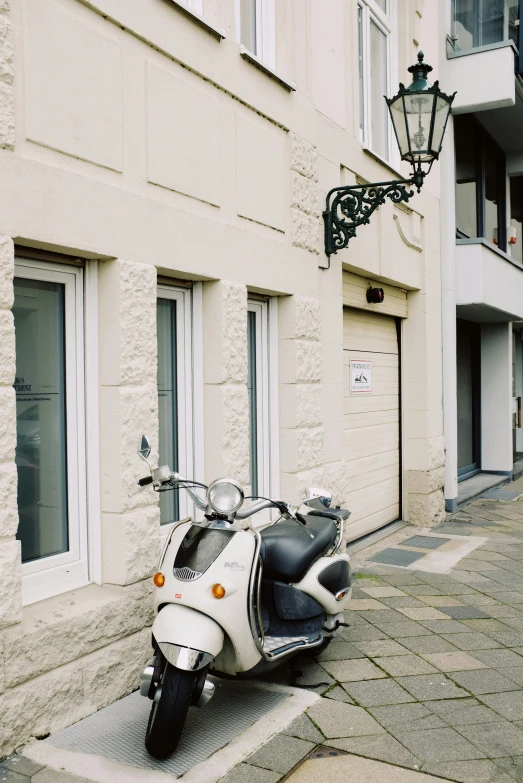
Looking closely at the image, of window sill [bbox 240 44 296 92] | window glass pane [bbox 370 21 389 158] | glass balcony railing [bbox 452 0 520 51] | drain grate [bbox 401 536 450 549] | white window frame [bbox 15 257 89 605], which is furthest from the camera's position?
glass balcony railing [bbox 452 0 520 51]

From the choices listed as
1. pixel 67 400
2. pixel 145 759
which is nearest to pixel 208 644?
pixel 145 759

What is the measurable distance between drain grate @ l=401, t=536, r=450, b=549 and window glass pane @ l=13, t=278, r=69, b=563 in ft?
16.0

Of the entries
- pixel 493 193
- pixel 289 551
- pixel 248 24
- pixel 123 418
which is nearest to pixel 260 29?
pixel 248 24

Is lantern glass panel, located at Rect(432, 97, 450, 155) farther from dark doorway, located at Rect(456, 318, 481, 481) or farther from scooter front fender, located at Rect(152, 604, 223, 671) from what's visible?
dark doorway, located at Rect(456, 318, 481, 481)

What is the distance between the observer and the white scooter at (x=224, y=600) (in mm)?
3459

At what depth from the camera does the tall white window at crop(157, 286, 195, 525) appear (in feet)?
16.8

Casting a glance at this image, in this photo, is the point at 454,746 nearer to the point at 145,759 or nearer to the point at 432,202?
the point at 145,759

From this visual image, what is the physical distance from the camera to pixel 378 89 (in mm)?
8719

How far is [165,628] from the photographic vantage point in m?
3.53

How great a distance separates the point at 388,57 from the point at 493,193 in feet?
16.1

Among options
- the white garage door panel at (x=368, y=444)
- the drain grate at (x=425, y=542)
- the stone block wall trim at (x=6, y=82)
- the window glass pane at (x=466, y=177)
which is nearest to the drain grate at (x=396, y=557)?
the drain grate at (x=425, y=542)

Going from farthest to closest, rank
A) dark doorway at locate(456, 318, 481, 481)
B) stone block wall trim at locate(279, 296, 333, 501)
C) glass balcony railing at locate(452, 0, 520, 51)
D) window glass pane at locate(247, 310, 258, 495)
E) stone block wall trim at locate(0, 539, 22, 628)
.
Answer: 1. dark doorway at locate(456, 318, 481, 481)
2. glass balcony railing at locate(452, 0, 520, 51)
3. stone block wall trim at locate(279, 296, 333, 501)
4. window glass pane at locate(247, 310, 258, 495)
5. stone block wall trim at locate(0, 539, 22, 628)

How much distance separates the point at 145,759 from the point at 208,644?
24.4 inches

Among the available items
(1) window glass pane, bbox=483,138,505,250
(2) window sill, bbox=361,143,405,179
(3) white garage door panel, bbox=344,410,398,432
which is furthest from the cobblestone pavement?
(1) window glass pane, bbox=483,138,505,250
